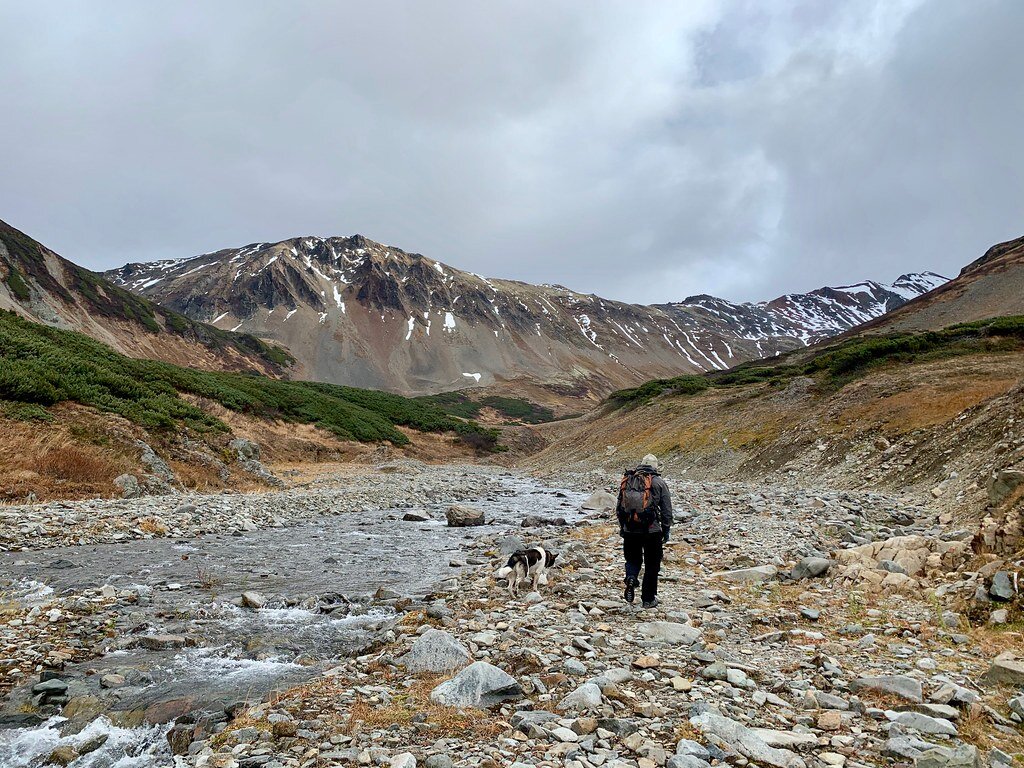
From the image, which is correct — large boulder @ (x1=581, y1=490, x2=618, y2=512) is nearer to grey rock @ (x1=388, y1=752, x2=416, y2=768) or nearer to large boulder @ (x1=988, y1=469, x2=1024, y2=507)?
large boulder @ (x1=988, y1=469, x2=1024, y2=507)

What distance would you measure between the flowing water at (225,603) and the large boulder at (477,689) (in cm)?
209

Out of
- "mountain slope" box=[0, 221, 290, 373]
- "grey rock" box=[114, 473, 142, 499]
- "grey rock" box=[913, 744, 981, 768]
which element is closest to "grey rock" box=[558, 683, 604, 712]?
"grey rock" box=[913, 744, 981, 768]

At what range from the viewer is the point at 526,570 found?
10.9 m

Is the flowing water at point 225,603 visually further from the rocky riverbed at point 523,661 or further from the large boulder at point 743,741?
the large boulder at point 743,741

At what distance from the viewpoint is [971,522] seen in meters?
12.3

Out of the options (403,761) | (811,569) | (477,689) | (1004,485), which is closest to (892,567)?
(811,569)

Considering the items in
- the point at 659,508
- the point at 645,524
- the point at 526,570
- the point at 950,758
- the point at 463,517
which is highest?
the point at 659,508

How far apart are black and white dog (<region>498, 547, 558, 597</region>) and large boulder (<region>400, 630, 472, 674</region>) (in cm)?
333

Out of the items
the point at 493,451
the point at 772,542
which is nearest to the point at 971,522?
the point at 772,542

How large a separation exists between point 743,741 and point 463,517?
18696mm

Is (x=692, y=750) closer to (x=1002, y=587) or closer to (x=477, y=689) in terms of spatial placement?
(x=477, y=689)

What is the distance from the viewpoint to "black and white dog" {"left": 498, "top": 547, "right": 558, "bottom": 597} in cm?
1048

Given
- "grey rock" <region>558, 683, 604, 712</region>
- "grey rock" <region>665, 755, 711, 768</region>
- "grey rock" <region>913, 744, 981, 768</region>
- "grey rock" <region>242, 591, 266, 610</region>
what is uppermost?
"grey rock" <region>913, 744, 981, 768</region>

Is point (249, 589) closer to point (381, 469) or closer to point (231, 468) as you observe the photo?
point (231, 468)
